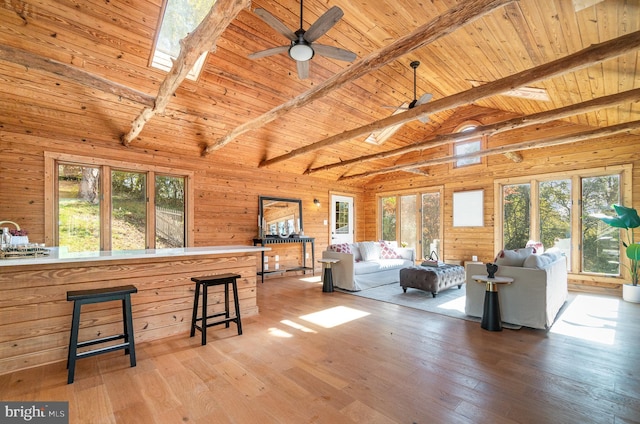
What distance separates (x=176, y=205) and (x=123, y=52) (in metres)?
2.77

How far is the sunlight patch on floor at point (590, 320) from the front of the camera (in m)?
3.09

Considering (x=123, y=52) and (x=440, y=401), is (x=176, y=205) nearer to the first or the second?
(x=123, y=52)

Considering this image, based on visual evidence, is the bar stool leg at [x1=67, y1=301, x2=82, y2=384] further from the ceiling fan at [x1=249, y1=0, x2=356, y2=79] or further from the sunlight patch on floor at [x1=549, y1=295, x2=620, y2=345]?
the sunlight patch on floor at [x1=549, y1=295, x2=620, y2=345]

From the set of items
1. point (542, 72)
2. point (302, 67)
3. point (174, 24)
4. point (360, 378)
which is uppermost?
point (174, 24)

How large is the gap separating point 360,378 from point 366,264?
3643 mm

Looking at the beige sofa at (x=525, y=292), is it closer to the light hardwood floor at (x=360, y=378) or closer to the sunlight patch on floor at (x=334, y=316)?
the light hardwood floor at (x=360, y=378)

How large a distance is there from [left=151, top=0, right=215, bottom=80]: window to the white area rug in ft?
14.3

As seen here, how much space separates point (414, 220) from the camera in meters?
8.23

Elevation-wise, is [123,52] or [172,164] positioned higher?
[123,52]

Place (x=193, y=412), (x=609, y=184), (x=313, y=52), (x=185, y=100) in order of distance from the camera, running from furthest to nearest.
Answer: (x=609, y=184) → (x=185, y=100) → (x=313, y=52) → (x=193, y=412)

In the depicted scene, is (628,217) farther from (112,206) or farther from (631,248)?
(112,206)

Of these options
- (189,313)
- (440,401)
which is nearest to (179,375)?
(189,313)

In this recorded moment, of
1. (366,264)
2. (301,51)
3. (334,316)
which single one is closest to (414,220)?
(366,264)

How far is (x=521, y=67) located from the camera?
13.1 ft
